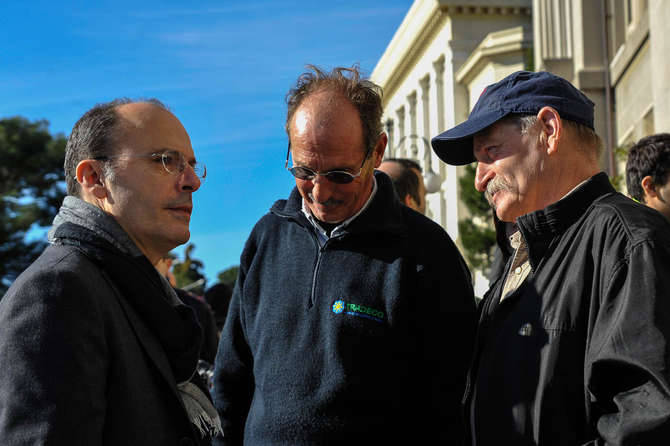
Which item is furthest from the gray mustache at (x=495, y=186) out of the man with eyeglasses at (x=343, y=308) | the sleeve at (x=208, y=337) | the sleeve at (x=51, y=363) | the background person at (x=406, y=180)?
the sleeve at (x=208, y=337)

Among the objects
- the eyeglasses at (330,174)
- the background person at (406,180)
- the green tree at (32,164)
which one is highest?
the green tree at (32,164)

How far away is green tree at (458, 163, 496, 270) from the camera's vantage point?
3378cm

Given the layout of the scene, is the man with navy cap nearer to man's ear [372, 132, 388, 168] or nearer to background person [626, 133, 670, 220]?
man's ear [372, 132, 388, 168]

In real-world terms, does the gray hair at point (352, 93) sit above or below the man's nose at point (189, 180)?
above

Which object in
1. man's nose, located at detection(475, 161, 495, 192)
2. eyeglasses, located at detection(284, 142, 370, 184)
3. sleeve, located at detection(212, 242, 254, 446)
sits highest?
eyeglasses, located at detection(284, 142, 370, 184)

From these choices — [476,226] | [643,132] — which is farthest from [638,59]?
[476,226]

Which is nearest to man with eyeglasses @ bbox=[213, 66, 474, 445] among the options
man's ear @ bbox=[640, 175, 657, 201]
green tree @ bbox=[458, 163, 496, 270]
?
man's ear @ bbox=[640, 175, 657, 201]

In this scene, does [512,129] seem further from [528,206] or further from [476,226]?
[476,226]

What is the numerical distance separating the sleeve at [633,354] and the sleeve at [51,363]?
1431mm

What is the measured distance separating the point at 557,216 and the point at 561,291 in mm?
302

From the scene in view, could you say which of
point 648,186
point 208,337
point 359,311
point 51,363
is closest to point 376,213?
point 359,311

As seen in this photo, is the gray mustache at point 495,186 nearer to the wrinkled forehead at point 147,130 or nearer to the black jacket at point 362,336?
the black jacket at point 362,336

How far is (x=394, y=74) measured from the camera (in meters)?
52.7

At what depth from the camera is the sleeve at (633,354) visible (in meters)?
2.29
